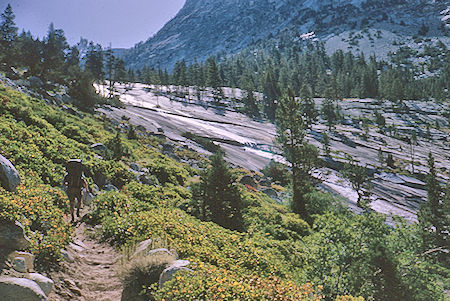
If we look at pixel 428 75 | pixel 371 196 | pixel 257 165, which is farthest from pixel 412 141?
pixel 428 75

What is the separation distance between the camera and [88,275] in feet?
24.0

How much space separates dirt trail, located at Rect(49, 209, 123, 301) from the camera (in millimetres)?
6324

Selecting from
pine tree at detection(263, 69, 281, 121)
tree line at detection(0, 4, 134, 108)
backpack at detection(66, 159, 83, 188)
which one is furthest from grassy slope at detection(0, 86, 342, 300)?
pine tree at detection(263, 69, 281, 121)

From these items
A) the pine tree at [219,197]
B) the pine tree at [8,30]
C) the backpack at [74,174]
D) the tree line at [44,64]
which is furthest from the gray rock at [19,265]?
the pine tree at [8,30]

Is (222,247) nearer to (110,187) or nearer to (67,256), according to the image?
(67,256)

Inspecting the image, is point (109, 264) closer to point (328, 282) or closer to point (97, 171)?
point (328, 282)

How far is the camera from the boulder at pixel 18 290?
454 centimetres

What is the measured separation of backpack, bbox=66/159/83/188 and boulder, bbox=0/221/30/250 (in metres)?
4.81

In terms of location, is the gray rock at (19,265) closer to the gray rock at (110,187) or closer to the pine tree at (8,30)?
the gray rock at (110,187)

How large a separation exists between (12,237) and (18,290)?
1609 millimetres

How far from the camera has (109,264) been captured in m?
8.13

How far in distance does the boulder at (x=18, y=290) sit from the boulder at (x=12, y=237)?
1.06 m

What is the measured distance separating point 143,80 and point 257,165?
129 meters

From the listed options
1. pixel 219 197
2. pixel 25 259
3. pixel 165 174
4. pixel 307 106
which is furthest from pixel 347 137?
pixel 25 259
